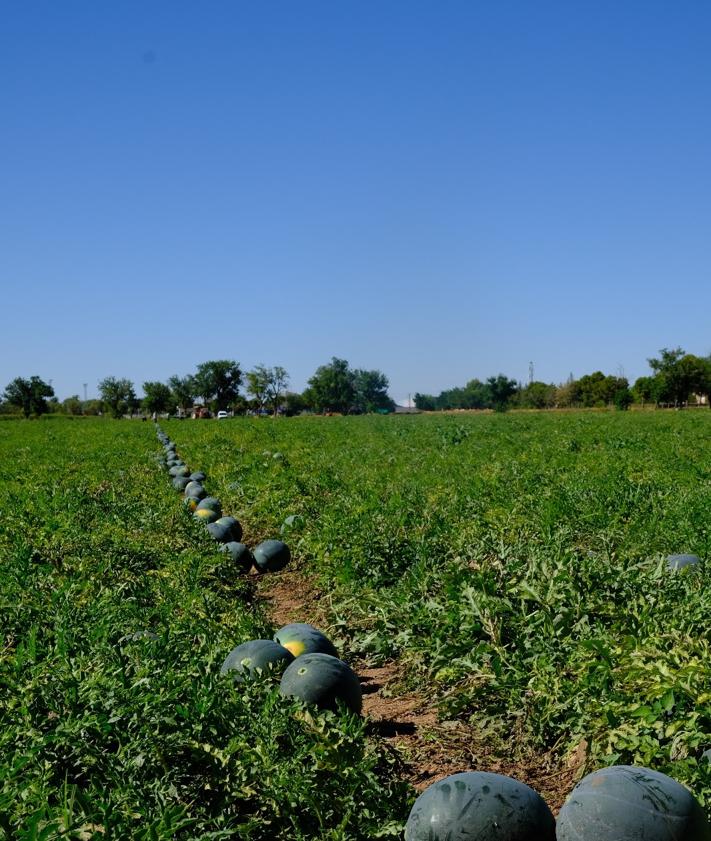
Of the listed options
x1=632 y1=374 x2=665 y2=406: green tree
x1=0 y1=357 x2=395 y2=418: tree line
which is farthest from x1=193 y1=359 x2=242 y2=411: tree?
x1=632 y1=374 x2=665 y2=406: green tree

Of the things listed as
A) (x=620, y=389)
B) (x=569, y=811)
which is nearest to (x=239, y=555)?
(x=569, y=811)

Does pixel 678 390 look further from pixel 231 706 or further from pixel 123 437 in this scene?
pixel 231 706

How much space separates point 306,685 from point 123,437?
2890 centimetres

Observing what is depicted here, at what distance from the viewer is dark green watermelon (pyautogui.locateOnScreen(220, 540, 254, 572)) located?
9.41 metres

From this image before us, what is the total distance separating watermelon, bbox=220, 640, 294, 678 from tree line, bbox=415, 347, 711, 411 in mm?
79820

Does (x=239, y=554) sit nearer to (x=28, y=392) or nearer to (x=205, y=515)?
(x=205, y=515)

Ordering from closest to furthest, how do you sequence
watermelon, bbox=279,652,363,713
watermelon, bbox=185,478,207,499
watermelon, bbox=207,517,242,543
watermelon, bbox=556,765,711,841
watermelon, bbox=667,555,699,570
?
watermelon, bbox=556,765,711,841, watermelon, bbox=279,652,363,713, watermelon, bbox=667,555,699,570, watermelon, bbox=207,517,242,543, watermelon, bbox=185,478,207,499

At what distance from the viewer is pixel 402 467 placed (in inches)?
638

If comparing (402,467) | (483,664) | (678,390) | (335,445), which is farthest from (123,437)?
(678,390)

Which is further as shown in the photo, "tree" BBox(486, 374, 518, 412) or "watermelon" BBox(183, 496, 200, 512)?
"tree" BBox(486, 374, 518, 412)

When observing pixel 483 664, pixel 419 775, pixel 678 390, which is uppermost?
pixel 678 390

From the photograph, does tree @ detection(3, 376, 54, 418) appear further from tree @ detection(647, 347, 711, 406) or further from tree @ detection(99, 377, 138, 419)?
tree @ detection(647, 347, 711, 406)

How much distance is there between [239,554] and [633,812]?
687 cm

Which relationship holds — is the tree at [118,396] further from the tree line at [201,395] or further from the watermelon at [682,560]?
the watermelon at [682,560]
